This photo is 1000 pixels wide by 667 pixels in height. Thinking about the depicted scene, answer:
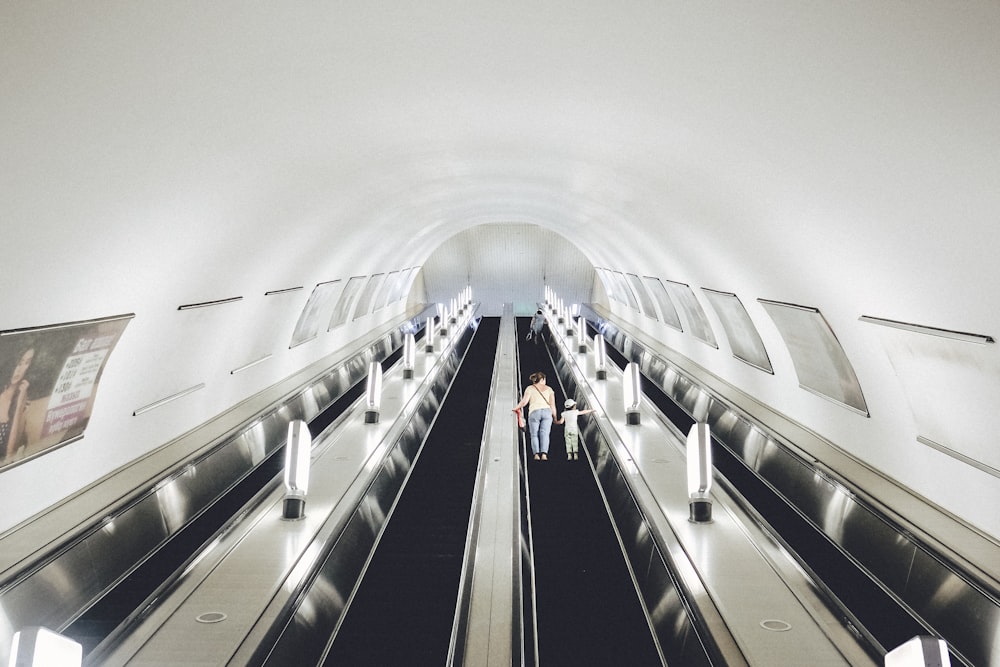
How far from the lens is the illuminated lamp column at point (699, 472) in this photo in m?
6.62

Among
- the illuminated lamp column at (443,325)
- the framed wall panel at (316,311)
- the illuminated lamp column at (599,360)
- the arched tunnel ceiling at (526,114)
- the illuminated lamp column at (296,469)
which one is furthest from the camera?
the illuminated lamp column at (443,325)

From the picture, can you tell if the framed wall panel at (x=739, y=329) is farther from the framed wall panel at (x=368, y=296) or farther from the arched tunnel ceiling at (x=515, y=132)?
the framed wall panel at (x=368, y=296)

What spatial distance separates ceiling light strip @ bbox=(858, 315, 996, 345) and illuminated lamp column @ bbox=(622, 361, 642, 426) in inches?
133

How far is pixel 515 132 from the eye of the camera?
8180 mm

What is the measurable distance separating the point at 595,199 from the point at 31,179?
916 cm

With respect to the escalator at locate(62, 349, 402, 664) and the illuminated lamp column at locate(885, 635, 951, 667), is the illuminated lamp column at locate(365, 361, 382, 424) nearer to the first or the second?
the escalator at locate(62, 349, 402, 664)

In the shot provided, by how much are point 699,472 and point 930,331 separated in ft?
6.88

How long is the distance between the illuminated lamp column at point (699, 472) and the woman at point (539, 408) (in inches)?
133

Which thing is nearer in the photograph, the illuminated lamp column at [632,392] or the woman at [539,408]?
the woman at [539,408]

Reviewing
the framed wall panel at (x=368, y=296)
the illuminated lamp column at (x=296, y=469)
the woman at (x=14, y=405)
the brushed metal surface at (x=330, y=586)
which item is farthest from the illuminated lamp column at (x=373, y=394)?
the framed wall panel at (x=368, y=296)

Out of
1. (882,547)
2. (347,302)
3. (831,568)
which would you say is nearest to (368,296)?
(347,302)

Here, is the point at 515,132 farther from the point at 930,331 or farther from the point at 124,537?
the point at 124,537

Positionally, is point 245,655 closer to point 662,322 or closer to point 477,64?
point 477,64

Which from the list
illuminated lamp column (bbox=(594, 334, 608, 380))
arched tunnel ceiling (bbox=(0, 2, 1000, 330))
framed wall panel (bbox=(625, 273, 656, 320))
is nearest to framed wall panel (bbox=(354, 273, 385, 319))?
framed wall panel (bbox=(625, 273, 656, 320))
